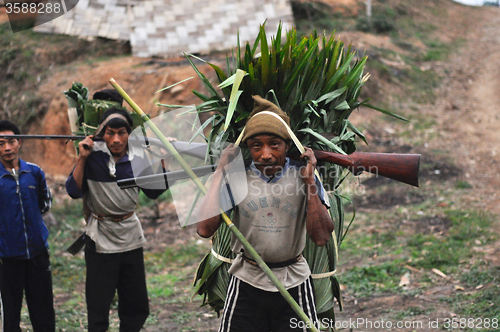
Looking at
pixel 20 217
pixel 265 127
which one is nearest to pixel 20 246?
pixel 20 217

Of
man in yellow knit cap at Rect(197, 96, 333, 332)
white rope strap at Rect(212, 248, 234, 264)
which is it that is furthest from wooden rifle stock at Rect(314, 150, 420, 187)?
white rope strap at Rect(212, 248, 234, 264)

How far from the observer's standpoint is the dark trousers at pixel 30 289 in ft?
13.0

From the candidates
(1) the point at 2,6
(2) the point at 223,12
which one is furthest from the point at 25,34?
(2) the point at 223,12

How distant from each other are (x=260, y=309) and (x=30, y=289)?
7.73 feet

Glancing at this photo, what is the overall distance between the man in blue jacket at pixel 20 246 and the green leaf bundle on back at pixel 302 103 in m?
1.45

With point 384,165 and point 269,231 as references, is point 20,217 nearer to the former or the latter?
point 269,231

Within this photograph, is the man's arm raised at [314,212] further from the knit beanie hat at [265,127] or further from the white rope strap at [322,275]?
the white rope strap at [322,275]

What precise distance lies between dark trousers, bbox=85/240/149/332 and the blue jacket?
0.50m

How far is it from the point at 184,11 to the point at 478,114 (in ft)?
24.0

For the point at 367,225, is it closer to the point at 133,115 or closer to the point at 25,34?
the point at 133,115

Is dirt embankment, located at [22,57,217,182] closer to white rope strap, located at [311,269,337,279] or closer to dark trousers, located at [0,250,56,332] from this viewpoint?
dark trousers, located at [0,250,56,332]


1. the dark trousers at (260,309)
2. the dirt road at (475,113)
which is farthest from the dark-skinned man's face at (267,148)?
the dirt road at (475,113)

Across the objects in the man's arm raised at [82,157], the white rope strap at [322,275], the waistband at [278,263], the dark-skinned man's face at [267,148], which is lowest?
the white rope strap at [322,275]

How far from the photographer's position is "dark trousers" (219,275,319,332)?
106 inches
